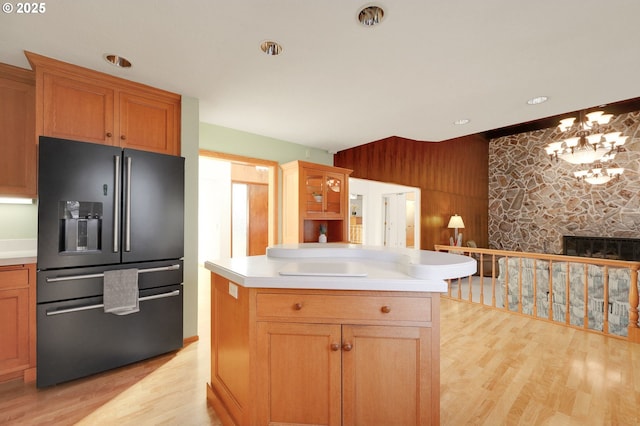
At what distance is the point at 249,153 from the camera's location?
384 centimetres

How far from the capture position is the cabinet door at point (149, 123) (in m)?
2.46

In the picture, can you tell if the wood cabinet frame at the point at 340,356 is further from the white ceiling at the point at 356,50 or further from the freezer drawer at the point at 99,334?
the white ceiling at the point at 356,50

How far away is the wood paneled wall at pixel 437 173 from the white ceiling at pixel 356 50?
7.63ft

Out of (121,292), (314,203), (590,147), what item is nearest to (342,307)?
(121,292)

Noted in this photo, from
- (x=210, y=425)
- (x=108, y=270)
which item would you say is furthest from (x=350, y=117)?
(x=210, y=425)

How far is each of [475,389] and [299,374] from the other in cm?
145

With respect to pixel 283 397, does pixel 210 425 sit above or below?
below

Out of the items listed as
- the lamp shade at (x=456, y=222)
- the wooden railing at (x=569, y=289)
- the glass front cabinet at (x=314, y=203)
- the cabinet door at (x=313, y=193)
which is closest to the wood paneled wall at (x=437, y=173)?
the lamp shade at (x=456, y=222)

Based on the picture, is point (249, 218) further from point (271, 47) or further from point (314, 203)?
point (271, 47)

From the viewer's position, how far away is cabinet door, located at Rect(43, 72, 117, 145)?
2146 millimetres

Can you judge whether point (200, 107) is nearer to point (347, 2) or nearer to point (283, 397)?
point (347, 2)

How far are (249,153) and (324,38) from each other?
7.36 feet

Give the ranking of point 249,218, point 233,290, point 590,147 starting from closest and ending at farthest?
point 233,290
point 590,147
point 249,218

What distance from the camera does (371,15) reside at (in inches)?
64.0
